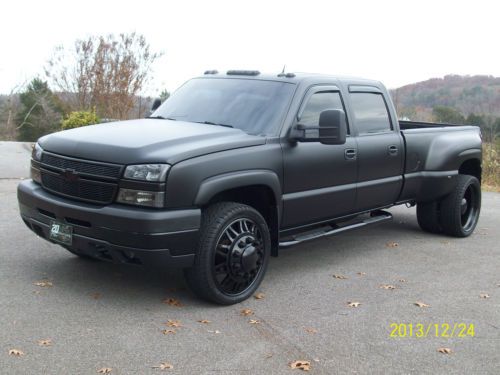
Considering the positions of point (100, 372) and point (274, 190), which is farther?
point (274, 190)

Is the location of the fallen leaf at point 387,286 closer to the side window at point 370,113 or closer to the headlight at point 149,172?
the side window at point 370,113

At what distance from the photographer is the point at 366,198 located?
638cm

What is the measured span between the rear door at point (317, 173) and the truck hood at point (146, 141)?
0.49 meters

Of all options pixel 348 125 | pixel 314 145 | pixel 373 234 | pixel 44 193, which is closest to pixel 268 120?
pixel 314 145

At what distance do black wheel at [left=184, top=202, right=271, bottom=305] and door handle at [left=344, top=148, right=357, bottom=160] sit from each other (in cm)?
132

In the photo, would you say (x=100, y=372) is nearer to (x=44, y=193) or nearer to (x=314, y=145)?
(x=44, y=193)

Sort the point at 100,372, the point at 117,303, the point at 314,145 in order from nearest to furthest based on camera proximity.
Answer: the point at 100,372 → the point at 117,303 → the point at 314,145

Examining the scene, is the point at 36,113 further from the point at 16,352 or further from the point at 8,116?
the point at 16,352

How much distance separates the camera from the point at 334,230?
20.1 feet

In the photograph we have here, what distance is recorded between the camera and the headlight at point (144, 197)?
4.36 meters

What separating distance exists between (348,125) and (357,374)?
2.99 meters

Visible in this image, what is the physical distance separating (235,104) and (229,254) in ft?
5.08

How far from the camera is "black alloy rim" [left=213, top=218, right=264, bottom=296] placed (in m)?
4.85

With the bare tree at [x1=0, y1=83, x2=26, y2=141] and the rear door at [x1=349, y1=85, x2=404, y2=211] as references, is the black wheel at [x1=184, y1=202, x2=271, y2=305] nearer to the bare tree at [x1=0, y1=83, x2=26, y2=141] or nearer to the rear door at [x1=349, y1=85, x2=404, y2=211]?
the rear door at [x1=349, y1=85, x2=404, y2=211]
